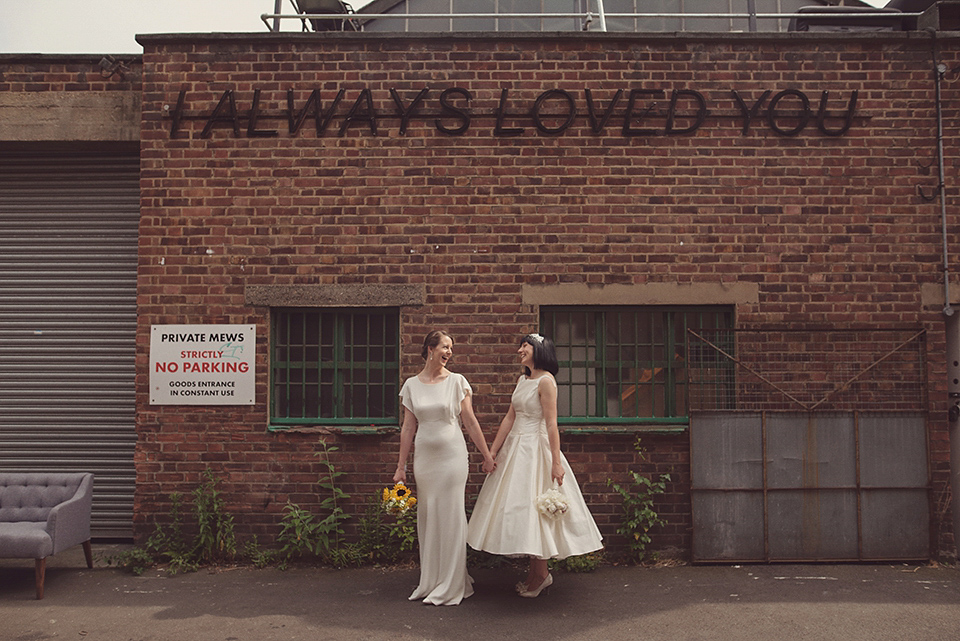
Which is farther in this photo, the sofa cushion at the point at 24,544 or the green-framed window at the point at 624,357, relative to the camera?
the green-framed window at the point at 624,357

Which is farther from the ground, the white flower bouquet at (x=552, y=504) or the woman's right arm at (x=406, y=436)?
the woman's right arm at (x=406, y=436)

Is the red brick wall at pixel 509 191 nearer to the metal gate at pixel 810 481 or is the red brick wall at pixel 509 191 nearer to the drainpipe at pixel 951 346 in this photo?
the drainpipe at pixel 951 346

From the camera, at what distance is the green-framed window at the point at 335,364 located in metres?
6.92

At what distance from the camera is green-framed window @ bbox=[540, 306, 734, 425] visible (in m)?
6.89

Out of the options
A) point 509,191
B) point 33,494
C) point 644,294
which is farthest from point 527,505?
point 33,494

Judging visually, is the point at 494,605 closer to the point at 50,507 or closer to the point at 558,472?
the point at 558,472

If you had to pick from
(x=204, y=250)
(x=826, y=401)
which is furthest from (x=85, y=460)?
(x=826, y=401)

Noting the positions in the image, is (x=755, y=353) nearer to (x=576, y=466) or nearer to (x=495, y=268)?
(x=576, y=466)

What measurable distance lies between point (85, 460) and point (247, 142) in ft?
11.7

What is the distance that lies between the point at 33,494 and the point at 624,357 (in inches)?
213

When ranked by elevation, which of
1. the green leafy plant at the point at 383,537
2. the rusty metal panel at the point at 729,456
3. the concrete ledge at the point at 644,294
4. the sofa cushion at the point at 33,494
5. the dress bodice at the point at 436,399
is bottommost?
the green leafy plant at the point at 383,537

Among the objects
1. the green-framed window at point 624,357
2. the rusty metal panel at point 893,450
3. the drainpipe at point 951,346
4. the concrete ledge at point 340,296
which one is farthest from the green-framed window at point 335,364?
the drainpipe at point 951,346

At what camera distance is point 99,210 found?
7.52m

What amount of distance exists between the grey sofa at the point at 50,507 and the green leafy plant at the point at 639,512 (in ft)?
15.1
